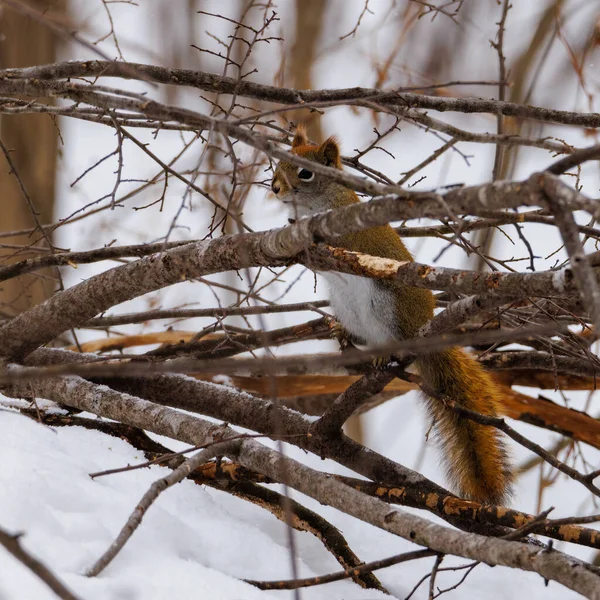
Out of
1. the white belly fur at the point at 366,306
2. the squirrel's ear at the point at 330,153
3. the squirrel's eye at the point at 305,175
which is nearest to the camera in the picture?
the white belly fur at the point at 366,306

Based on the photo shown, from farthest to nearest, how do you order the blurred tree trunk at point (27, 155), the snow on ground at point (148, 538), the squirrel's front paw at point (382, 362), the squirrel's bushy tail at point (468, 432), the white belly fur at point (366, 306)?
the blurred tree trunk at point (27, 155), the white belly fur at point (366, 306), the squirrel's bushy tail at point (468, 432), the squirrel's front paw at point (382, 362), the snow on ground at point (148, 538)

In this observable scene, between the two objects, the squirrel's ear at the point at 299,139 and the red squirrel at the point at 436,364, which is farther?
the squirrel's ear at the point at 299,139

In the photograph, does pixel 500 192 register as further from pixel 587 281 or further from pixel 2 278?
pixel 2 278

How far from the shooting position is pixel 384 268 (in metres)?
1.49

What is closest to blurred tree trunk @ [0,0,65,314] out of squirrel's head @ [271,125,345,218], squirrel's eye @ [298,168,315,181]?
squirrel's head @ [271,125,345,218]

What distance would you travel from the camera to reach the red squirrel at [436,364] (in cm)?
197

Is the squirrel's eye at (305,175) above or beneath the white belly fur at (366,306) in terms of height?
above

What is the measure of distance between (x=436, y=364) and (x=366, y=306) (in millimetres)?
254

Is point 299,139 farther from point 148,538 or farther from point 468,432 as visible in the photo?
point 148,538

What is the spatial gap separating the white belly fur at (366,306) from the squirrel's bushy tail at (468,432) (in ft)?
0.47

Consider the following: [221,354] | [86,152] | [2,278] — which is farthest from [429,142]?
[2,278]

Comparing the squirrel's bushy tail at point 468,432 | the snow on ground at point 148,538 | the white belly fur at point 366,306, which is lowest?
the snow on ground at point 148,538

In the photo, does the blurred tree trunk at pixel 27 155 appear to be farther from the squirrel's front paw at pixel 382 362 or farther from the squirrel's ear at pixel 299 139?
the squirrel's front paw at pixel 382 362

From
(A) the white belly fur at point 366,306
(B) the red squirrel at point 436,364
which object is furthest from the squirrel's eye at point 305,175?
(A) the white belly fur at point 366,306
